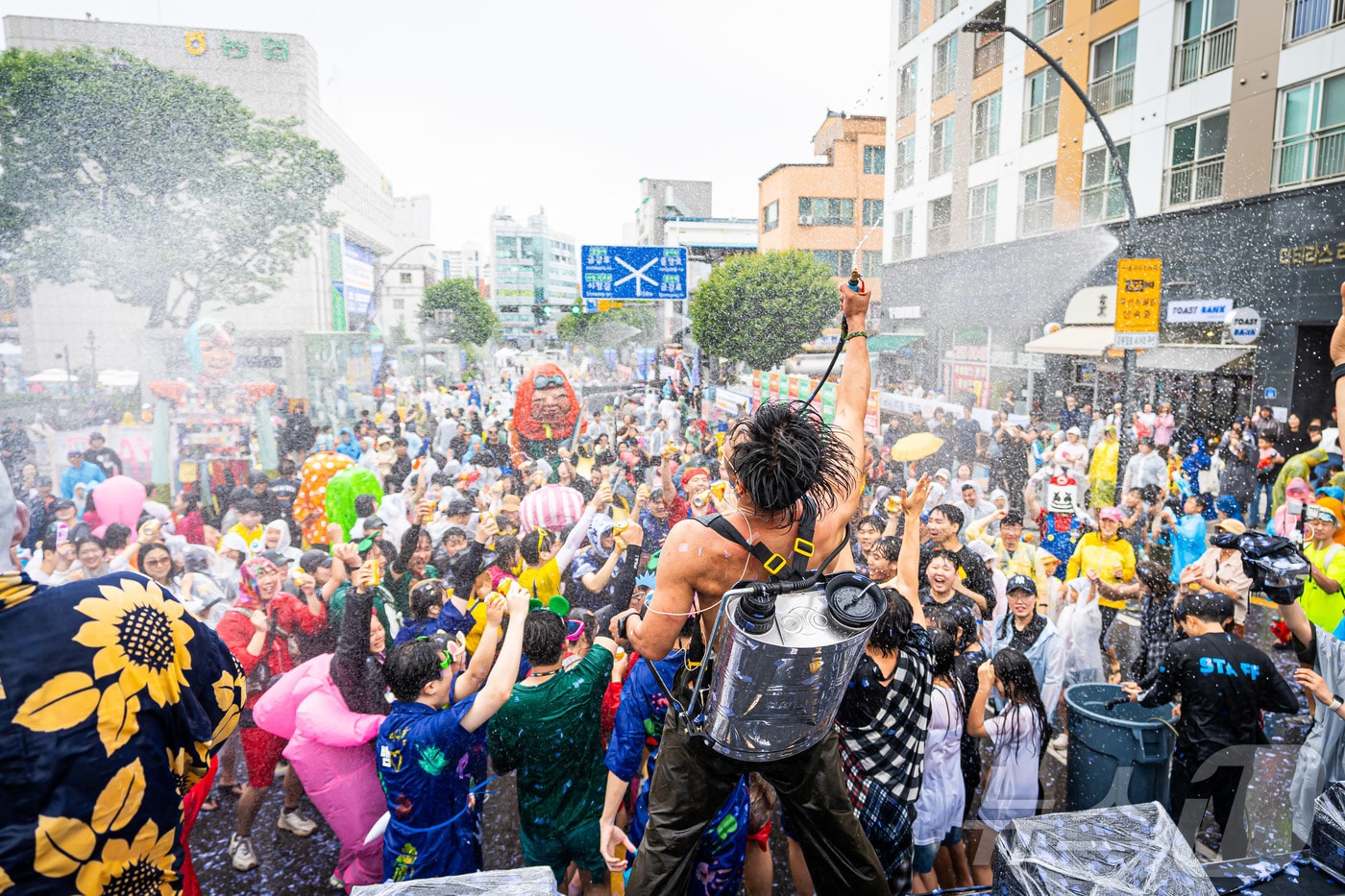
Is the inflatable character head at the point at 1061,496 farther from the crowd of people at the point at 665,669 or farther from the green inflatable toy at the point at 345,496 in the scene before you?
the green inflatable toy at the point at 345,496

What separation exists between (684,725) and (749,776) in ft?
Result: 3.12

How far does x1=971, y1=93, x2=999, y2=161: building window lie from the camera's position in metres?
10.5

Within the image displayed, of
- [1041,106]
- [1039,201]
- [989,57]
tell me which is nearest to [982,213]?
[1039,201]

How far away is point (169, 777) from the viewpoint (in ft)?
4.29

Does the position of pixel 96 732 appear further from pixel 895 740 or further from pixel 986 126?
pixel 986 126

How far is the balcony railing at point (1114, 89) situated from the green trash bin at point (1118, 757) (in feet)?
35.1

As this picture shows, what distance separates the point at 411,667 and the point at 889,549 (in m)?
2.56

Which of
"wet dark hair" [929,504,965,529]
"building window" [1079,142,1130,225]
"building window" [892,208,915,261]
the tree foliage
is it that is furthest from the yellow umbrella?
the tree foliage

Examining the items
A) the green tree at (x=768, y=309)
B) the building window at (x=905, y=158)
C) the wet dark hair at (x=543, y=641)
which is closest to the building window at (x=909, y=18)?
the building window at (x=905, y=158)

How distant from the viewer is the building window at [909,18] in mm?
9773

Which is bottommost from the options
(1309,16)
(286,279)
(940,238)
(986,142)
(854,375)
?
(854,375)

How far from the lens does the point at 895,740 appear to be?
2.25m

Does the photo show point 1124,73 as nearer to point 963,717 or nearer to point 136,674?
point 963,717

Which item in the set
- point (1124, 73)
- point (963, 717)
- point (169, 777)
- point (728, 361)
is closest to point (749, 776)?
point (963, 717)
